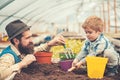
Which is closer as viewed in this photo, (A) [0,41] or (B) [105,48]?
(B) [105,48]

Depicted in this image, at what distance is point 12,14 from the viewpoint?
1412cm

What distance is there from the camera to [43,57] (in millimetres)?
4562

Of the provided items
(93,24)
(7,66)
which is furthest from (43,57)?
(7,66)

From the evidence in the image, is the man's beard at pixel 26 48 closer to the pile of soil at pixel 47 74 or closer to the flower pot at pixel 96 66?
the pile of soil at pixel 47 74

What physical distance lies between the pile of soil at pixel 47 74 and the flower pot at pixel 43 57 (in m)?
0.16

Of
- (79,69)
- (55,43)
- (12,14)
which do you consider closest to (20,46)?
(55,43)

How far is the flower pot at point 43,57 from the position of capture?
453cm

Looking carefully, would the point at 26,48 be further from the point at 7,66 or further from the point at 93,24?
the point at 93,24

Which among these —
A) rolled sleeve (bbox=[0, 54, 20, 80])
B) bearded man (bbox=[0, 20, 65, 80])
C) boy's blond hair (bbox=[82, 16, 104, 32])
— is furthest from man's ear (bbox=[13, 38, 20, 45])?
boy's blond hair (bbox=[82, 16, 104, 32])

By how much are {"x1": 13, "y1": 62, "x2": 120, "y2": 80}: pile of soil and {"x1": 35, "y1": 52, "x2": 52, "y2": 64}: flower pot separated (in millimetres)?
155

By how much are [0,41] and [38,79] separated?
6.39 meters

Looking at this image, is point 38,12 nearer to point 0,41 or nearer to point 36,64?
point 0,41

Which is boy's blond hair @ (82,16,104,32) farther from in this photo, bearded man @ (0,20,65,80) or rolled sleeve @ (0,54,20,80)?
rolled sleeve @ (0,54,20,80)

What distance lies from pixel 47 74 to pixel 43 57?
64 cm
